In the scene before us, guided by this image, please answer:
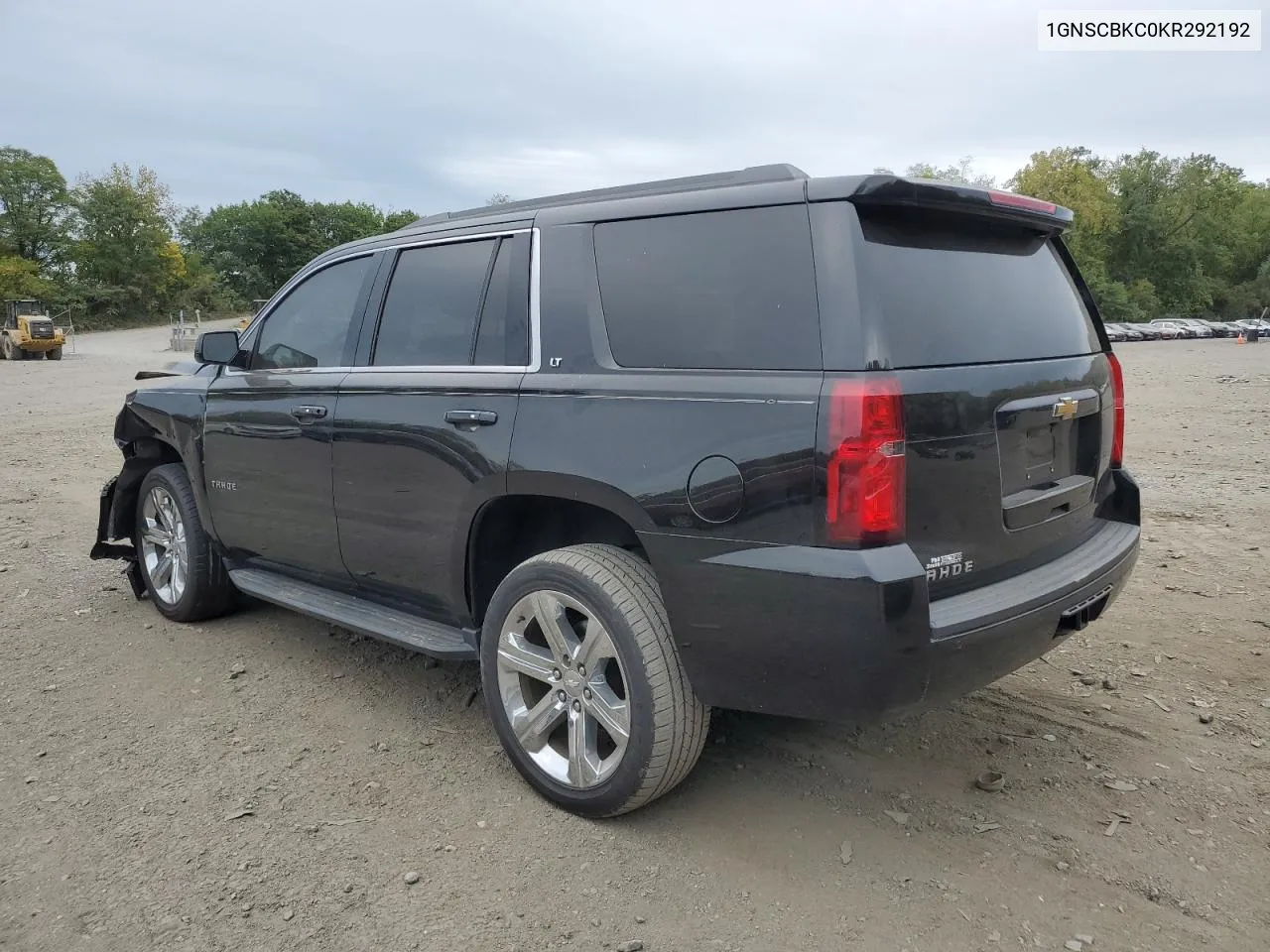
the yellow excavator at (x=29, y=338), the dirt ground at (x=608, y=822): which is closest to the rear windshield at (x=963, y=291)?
the dirt ground at (x=608, y=822)

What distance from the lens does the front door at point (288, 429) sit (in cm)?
385

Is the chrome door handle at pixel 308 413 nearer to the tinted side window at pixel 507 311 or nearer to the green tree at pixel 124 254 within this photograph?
the tinted side window at pixel 507 311

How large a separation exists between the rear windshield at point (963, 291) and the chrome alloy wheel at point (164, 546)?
3.77 m

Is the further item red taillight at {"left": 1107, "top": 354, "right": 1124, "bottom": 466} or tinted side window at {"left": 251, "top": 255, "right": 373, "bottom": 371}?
tinted side window at {"left": 251, "top": 255, "right": 373, "bottom": 371}

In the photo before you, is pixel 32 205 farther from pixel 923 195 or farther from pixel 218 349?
pixel 923 195

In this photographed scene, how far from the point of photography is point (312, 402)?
12.7ft

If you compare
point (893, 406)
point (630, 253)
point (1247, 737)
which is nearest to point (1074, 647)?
point (1247, 737)

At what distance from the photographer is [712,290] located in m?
2.73

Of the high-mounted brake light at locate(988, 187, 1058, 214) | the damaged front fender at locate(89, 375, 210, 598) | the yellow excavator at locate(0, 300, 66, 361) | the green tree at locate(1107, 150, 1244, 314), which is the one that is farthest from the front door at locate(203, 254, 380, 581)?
the green tree at locate(1107, 150, 1244, 314)

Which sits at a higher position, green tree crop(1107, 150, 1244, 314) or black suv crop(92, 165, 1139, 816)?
green tree crop(1107, 150, 1244, 314)

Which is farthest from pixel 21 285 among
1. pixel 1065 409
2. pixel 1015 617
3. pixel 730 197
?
pixel 1015 617

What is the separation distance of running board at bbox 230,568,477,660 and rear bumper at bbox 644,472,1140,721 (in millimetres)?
1044

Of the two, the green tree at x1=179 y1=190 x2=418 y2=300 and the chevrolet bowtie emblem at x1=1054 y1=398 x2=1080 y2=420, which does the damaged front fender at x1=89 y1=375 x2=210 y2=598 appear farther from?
the green tree at x1=179 y1=190 x2=418 y2=300

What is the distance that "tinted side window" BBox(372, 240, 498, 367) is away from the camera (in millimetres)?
3432
